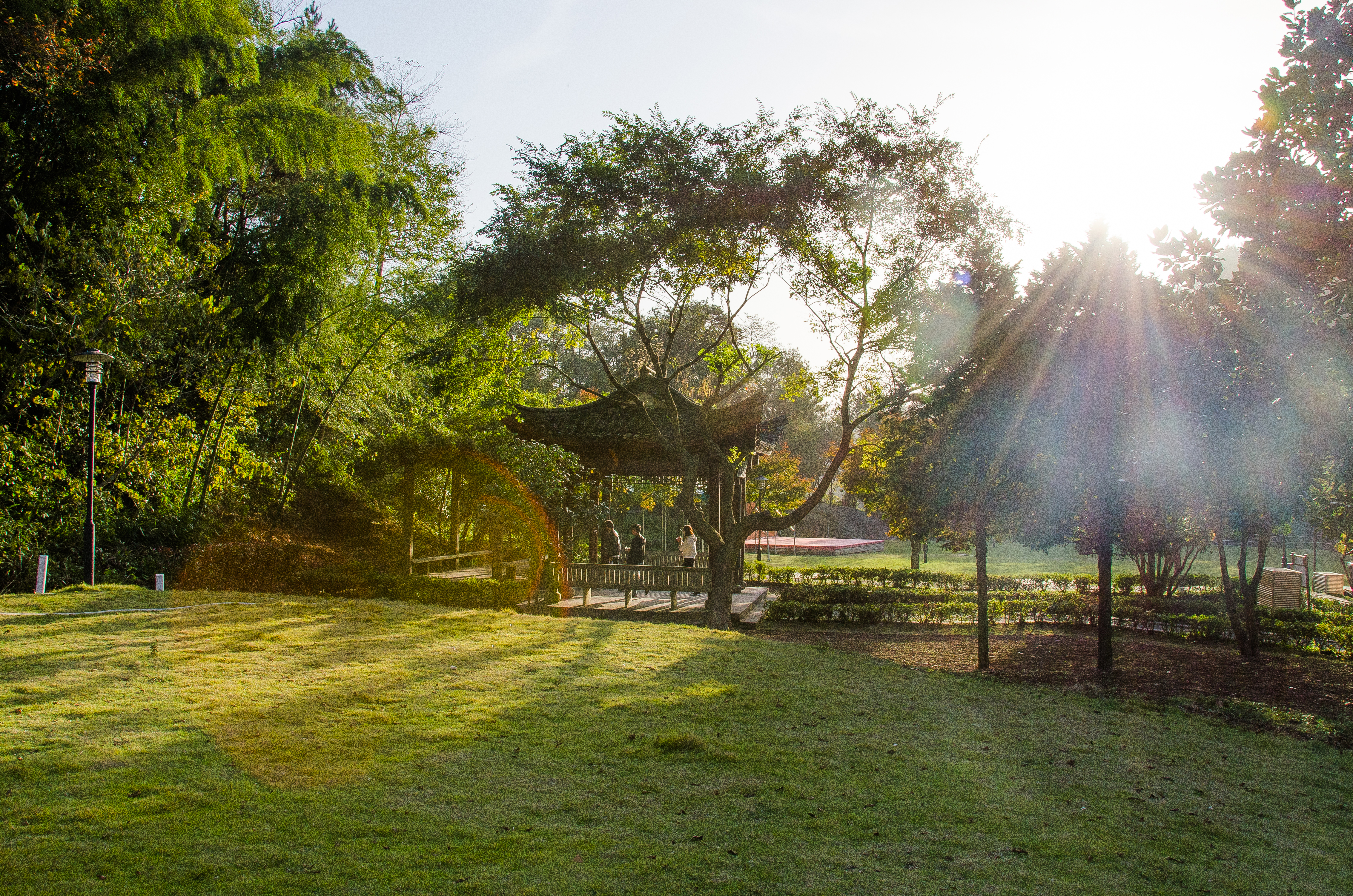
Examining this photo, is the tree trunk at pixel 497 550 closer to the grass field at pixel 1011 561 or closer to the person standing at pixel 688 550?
the person standing at pixel 688 550

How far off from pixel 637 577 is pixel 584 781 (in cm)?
1010

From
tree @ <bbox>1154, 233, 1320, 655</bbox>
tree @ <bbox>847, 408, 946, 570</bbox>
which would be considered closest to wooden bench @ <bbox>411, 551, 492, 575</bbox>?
tree @ <bbox>847, 408, 946, 570</bbox>

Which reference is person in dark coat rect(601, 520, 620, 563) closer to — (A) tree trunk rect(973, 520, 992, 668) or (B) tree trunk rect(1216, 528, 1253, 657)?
(A) tree trunk rect(973, 520, 992, 668)

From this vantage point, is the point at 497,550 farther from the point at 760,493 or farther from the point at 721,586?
the point at 760,493

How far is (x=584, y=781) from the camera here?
4.63 m

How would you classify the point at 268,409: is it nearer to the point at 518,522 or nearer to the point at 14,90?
the point at 518,522

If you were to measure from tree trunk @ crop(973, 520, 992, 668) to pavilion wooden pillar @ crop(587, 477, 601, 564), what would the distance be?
698 cm

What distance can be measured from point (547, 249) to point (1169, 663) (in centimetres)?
1118

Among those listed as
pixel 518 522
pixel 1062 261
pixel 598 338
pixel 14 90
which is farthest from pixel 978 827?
pixel 598 338

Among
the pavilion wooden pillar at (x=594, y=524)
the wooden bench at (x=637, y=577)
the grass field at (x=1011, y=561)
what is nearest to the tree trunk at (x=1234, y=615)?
the wooden bench at (x=637, y=577)

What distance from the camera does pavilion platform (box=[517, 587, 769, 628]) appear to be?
13938mm

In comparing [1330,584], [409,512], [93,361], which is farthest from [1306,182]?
[1330,584]

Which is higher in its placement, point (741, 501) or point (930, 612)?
point (741, 501)

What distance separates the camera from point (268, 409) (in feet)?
60.5
